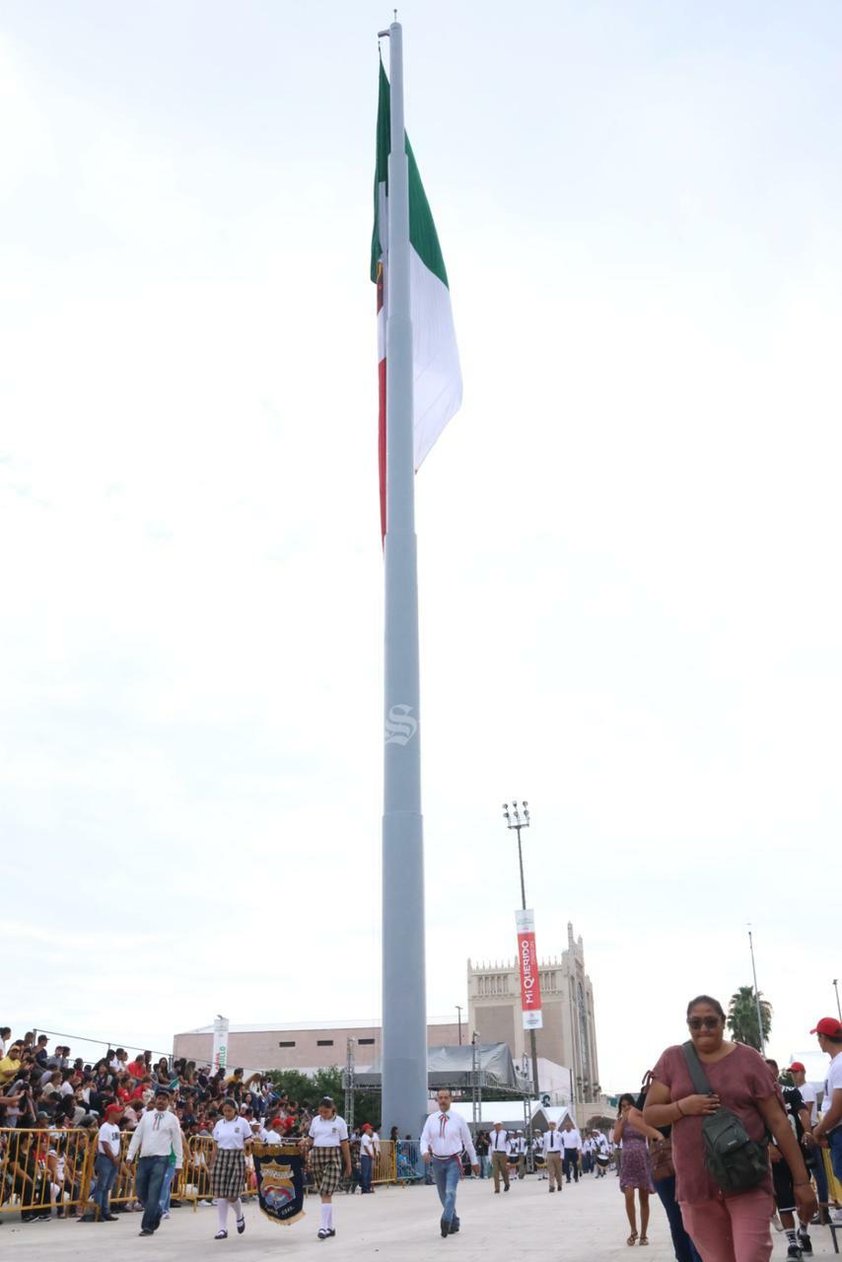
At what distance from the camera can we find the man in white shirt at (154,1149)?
14.1 meters

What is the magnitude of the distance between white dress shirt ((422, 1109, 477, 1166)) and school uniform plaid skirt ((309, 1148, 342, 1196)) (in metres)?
1.16

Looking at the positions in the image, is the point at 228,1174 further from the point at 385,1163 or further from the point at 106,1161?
the point at 385,1163

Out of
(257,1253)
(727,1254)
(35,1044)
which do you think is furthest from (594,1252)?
(35,1044)

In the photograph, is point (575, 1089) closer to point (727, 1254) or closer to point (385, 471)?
point (385, 471)

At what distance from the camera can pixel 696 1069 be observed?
5.56 metres

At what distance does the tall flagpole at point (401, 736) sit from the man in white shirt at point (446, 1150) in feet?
47.5

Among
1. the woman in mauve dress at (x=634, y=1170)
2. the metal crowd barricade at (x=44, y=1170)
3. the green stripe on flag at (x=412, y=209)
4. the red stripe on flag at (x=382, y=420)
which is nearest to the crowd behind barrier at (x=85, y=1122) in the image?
the metal crowd barricade at (x=44, y=1170)

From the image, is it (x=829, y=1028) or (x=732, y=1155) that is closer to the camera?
(x=732, y=1155)

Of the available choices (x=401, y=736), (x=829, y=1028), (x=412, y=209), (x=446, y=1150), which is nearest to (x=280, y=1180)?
A: (x=446, y=1150)

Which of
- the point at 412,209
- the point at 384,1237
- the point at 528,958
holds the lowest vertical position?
the point at 384,1237

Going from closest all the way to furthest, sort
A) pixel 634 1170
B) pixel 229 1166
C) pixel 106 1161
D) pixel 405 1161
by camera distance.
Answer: pixel 634 1170, pixel 229 1166, pixel 106 1161, pixel 405 1161

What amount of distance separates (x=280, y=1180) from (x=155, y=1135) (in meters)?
1.58

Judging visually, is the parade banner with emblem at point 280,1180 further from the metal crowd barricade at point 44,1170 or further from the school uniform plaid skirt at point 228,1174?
the metal crowd barricade at point 44,1170

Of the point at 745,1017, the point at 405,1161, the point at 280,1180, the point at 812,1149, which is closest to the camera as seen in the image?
the point at 812,1149
